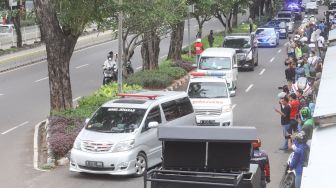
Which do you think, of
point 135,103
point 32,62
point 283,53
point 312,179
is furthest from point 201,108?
point 283,53

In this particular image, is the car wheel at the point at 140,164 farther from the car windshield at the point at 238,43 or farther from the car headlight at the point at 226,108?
the car windshield at the point at 238,43

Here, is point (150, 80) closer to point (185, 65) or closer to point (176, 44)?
point (185, 65)

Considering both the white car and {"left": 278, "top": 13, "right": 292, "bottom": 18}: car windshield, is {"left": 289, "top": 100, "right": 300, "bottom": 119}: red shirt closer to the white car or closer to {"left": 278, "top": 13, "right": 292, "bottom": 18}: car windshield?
the white car

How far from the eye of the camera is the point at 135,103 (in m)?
16.5

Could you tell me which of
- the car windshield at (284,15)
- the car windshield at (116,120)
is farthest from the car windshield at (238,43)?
the car windshield at (284,15)


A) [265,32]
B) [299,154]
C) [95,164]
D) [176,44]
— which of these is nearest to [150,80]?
[176,44]

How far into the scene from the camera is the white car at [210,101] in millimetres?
21266

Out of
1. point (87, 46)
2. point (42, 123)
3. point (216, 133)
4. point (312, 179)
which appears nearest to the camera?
point (312, 179)

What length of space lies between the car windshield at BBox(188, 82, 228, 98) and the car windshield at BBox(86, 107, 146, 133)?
6.32 m

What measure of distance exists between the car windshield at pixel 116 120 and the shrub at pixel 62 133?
4.86 feet

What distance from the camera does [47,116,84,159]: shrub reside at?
1727 centimetres

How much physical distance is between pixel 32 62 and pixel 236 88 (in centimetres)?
1517

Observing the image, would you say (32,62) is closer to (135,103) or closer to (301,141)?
(135,103)

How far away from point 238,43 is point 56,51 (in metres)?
20.2
